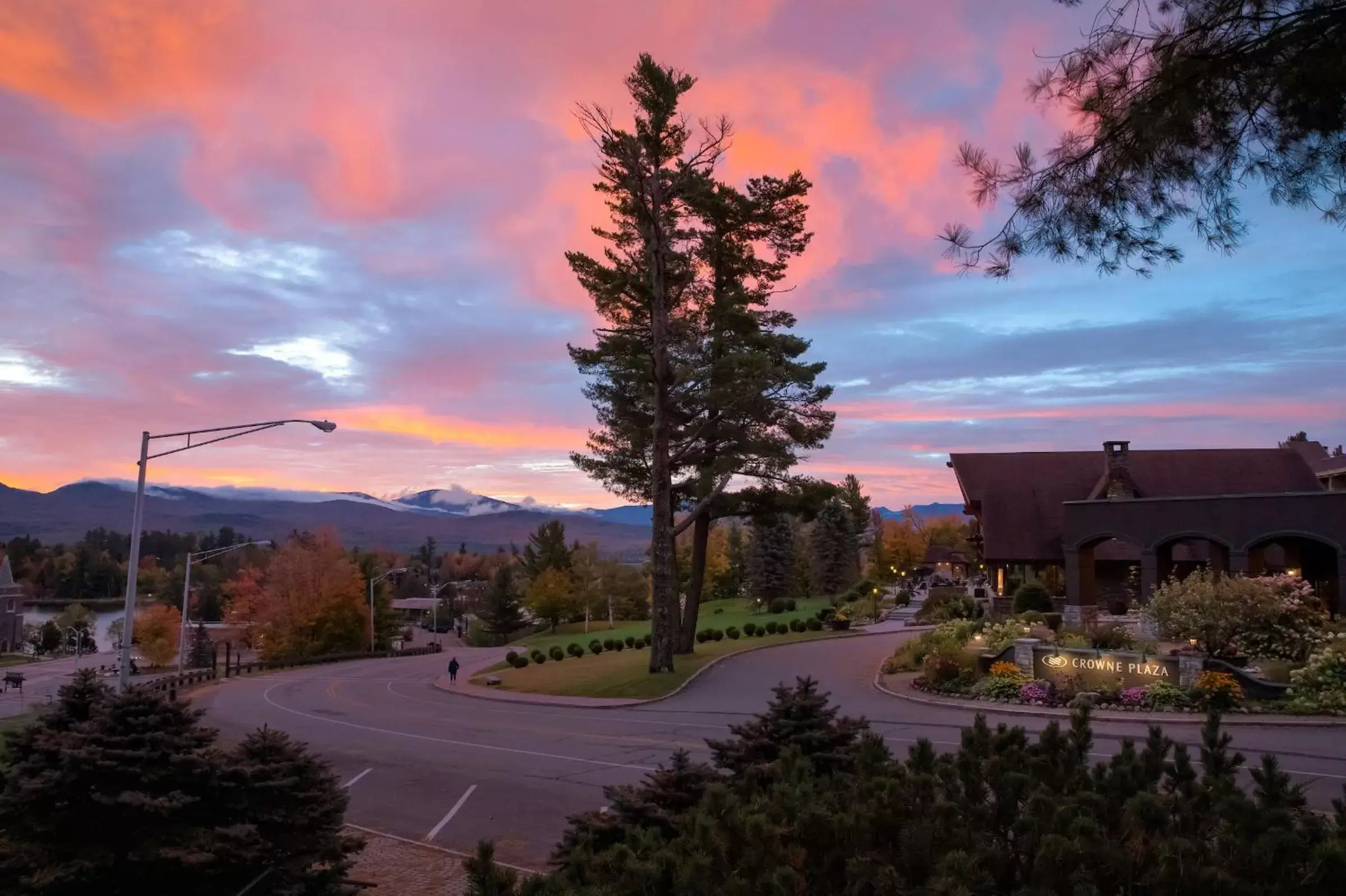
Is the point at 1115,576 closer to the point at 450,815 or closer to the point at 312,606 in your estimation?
the point at 450,815

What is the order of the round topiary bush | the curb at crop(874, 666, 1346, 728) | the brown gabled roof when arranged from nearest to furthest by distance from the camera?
the curb at crop(874, 666, 1346, 728)
the round topiary bush
the brown gabled roof

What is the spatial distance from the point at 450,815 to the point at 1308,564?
34639 millimetres

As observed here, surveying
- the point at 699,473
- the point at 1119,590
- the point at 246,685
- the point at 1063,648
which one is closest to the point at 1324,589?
the point at 1119,590

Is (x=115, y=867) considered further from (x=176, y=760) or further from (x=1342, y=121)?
(x=1342, y=121)

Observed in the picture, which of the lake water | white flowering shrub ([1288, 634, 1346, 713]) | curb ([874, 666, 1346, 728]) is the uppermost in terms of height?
white flowering shrub ([1288, 634, 1346, 713])

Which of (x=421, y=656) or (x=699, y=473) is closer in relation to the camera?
(x=699, y=473)

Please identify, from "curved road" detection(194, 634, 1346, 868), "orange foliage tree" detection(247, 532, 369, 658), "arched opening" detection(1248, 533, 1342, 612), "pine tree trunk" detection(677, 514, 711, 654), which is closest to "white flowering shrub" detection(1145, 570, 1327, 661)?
"curved road" detection(194, 634, 1346, 868)

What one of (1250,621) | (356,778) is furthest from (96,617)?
(1250,621)

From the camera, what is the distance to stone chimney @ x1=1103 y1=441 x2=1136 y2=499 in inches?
1577

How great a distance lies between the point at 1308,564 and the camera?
34312 millimetres

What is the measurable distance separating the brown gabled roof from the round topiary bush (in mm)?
2100

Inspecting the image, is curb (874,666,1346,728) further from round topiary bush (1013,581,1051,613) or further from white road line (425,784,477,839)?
round topiary bush (1013,581,1051,613)

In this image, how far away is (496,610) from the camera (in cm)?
8388

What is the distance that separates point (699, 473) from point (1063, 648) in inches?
533
